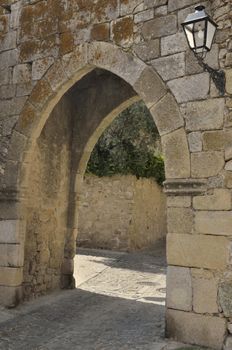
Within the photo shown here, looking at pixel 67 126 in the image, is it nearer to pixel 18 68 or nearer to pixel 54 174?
pixel 54 174

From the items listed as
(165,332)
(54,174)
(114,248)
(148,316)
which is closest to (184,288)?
(165,332)

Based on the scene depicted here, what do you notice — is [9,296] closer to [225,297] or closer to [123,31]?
[225,297]

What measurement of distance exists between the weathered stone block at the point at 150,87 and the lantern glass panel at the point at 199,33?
696 mm

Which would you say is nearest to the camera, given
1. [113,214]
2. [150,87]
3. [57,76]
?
[150,87]

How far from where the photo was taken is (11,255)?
16.6ft

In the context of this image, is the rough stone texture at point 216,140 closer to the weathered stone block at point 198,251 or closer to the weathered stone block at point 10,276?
the weathered stone block at point 198,251

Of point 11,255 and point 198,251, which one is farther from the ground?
point 198,251

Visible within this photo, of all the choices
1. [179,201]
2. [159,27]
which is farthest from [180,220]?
[159,27]

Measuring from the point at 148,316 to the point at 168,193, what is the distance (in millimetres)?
1769

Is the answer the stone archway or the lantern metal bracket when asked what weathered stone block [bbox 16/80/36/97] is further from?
the lantern metal bracket

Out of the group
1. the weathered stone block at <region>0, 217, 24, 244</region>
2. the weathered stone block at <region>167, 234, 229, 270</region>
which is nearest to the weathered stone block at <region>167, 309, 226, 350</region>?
the weathered stone block at <region>167, 234, 229, 270</region>

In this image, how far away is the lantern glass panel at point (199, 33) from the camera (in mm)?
3513

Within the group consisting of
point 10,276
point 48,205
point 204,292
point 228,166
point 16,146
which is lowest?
point 10,276

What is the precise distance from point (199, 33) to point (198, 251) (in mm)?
1972
